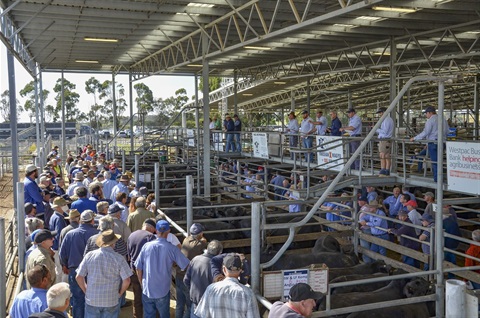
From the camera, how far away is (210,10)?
14766 millimetres

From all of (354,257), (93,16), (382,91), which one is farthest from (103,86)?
(354,257)

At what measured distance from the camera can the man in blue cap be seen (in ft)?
22.2

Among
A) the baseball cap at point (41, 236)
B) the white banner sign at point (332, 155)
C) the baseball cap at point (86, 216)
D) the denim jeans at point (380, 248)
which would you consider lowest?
the denim jeans at point (380, 248)

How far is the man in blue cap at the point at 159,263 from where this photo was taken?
22.2 feet

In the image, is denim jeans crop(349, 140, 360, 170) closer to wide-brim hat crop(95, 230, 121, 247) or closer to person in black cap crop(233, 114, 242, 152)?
person in black cap crop(233, 114, 242, 152)

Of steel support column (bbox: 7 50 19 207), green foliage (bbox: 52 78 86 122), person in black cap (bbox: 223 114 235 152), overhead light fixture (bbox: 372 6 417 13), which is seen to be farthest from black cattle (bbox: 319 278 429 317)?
green foliage (bbox: 52 78 86 122)

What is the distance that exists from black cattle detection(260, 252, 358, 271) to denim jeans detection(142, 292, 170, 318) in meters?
2.57

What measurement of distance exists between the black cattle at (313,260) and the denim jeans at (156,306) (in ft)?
8.42

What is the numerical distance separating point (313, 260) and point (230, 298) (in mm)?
4546

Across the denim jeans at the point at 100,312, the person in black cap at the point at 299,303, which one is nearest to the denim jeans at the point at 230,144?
the denim jeans at the point at 100,312

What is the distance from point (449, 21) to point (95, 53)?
15596 mm

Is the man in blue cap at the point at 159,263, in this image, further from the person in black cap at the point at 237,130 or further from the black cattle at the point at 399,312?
the person in black cap at the point at 237,130

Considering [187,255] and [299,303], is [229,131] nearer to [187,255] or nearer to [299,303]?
[187,255]

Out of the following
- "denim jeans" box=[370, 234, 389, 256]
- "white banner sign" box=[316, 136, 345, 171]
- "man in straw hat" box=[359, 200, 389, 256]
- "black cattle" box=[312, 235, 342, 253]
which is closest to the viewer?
"black cattle" box=[312, 235, 342, 253]
